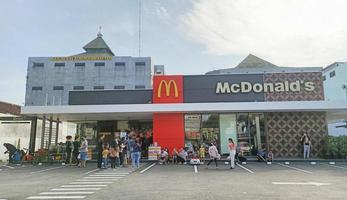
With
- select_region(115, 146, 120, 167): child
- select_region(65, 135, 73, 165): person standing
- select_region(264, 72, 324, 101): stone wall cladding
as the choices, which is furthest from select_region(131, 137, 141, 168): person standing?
select_region(264, 72, 324, 101): stone wall cladding

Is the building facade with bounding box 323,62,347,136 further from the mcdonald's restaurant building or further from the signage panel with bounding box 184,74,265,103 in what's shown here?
the signage panel with bounding box 184,74,265,103

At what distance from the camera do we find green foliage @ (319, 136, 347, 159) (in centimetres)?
1673

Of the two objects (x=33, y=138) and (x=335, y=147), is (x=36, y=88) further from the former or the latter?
(x=335, y=147)

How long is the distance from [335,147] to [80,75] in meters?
53.0

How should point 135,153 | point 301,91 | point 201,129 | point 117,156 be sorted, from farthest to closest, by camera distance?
1. point 301,91
2. point 201,129
3. point 135,153
4. point 117,156

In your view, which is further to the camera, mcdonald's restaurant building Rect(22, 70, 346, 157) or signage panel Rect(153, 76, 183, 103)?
signage panel Rect(153, 76, 183, 103)

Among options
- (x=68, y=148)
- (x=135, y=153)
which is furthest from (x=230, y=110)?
(x=68, y=148)

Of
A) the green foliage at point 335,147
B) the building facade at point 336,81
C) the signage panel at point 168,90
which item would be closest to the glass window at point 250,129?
the green foliage at point 335,147

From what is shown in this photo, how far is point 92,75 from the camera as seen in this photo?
6131 cm

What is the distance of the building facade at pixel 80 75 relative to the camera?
60438 millimetres

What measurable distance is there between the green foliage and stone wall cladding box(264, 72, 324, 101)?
2.79 meters

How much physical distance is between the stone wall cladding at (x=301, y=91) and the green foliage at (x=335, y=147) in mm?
2790

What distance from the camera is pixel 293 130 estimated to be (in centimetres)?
1806

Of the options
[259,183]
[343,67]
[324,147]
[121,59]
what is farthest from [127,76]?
[259,183]
